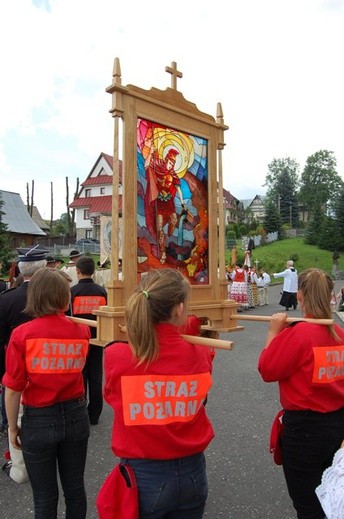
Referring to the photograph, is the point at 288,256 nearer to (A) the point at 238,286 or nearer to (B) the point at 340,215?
(B) the point at 340,215

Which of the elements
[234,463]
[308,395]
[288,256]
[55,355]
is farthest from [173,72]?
[288,256]

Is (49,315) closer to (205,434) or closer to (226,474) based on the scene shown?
(205,434)

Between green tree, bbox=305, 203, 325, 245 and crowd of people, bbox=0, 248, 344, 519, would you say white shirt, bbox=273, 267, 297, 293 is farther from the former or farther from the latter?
green tree, bbox=305, 203, 325, 245

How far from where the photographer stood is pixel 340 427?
2.38 metres

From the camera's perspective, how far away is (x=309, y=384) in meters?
2.33

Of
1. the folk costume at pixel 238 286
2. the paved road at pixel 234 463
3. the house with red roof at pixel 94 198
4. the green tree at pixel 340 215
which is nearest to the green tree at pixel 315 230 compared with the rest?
the green tree at pixel 340 215

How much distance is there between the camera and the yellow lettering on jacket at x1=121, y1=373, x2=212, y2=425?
174 cm

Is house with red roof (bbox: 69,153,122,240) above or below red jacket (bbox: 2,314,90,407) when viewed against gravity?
above

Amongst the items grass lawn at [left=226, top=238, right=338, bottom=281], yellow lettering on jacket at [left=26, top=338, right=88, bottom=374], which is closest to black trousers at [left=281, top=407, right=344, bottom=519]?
yellow lettering on jacket at [left=26, top=338, right=88, bottom=374]

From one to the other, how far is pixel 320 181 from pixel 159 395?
6998 centimetres

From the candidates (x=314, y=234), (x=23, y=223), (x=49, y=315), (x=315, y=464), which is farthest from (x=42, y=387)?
(x=314, y=234)

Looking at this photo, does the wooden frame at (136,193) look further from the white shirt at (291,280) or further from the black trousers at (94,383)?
the white shirt at (291,280)

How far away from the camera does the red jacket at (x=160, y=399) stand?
1729 millimetres

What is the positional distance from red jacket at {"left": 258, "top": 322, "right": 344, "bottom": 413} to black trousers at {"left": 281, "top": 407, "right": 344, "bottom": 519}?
6cm
